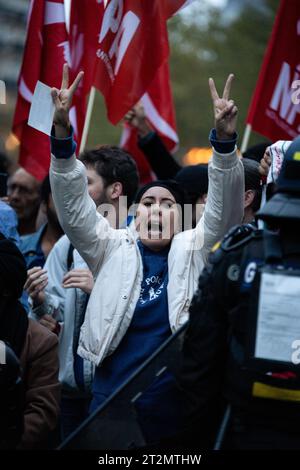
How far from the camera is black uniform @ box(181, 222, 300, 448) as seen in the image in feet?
11.7

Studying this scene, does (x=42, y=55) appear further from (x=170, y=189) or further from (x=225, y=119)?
(x=225, y=119)

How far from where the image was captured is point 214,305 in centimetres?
369

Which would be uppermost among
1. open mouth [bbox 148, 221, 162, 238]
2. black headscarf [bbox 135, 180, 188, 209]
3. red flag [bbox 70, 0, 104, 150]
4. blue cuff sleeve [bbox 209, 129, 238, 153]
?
blue cuff sleeve [bbox 209, 129, 238, 153]

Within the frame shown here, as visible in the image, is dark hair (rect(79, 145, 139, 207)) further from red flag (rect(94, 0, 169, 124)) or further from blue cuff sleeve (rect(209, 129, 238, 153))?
blue cuff sleeve (rect(209, 129, 238, 153))

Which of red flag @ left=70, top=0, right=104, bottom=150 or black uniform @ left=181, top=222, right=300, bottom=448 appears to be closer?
black uniform @ left=181, top=222, right=300, bottom=448

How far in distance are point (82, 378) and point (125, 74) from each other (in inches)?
83.9

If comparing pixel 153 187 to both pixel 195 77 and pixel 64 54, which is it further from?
pixel 195 77

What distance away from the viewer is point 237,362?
11.8 ft

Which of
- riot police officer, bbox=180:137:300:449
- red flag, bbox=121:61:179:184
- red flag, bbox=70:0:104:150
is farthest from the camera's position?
red flag, bbox=121:61:179:184

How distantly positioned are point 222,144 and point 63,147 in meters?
0.75

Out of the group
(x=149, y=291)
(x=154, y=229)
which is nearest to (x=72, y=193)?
(x=154, y=229)

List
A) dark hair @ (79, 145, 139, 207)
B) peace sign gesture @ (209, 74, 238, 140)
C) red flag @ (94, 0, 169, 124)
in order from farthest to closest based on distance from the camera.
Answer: red flag @ (94, 0, 169, 124), dark hair @ (79, 145, 139, 207), peace sign gesture @ (209, 74, 238, 140)

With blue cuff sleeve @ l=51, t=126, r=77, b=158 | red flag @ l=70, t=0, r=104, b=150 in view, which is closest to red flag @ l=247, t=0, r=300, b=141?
red flag @ l=70, t=0, r=104, b=150

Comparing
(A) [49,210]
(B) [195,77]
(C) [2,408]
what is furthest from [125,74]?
(B) [195,77]
